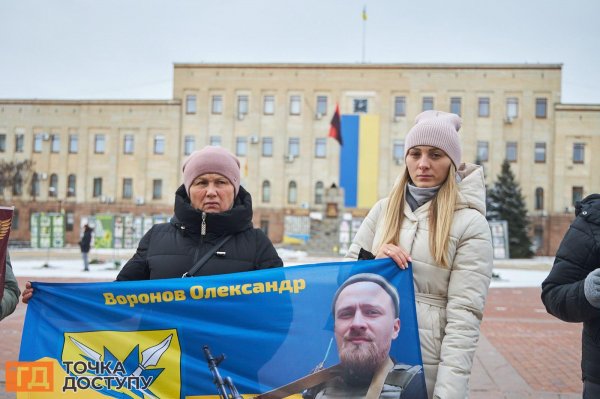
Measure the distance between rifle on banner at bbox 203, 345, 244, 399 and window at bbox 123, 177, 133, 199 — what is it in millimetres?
50979

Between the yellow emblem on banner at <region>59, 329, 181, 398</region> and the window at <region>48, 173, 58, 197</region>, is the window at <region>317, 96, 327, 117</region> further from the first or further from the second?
the yellow emblem on banner at <region>59, 329, 181, 398</region>

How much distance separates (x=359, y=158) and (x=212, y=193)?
4554 cm

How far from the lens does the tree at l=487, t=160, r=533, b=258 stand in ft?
136

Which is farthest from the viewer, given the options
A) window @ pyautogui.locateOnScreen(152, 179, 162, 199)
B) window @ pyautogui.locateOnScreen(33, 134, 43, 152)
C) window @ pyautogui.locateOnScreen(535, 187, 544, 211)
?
window @ pyautogui.locateOnScreen(33, 134, 43, 152)

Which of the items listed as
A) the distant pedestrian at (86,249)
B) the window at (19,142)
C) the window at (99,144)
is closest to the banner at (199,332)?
the distant pedestrian at (86,249)

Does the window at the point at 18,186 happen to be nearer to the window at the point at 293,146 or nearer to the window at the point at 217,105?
the window at the point at 217,105

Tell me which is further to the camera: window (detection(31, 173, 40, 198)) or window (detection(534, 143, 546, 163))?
window (detection(31, 173, 40, 198))

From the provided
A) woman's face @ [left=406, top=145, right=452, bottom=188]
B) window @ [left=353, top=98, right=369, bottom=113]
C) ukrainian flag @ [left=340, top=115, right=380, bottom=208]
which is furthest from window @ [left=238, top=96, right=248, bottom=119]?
woman's face @ [left=406, top=145, right=452, bottom=188]

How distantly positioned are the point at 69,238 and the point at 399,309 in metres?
53.7

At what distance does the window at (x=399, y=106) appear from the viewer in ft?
160

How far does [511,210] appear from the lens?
138 feet

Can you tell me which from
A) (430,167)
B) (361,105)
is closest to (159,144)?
(361,105)

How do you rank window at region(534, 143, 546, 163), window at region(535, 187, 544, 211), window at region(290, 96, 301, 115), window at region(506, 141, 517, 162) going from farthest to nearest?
window at region(290, 96, 301, 115)
window at region(506, 141, 517, 162)
window at region(534, 143, 546, 163)
window at region(535, 187, 544, 211)

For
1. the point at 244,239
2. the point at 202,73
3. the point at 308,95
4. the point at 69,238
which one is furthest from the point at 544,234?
the point at 244,239
